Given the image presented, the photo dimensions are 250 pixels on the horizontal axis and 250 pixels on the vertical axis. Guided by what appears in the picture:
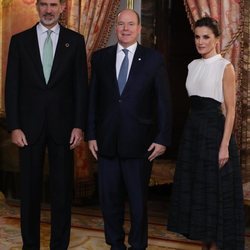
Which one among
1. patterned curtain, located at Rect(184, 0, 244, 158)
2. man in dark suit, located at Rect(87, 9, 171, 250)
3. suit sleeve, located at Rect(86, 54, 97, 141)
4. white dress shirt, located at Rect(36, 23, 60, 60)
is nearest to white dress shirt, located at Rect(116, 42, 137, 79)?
man in dark suit, located at Rect(87, 9, 171, 250)

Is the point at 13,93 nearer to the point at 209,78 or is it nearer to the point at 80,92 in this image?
the point at 80,92

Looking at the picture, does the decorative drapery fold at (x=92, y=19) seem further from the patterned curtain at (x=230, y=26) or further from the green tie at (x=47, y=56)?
the green tie at (x=47, y=56)

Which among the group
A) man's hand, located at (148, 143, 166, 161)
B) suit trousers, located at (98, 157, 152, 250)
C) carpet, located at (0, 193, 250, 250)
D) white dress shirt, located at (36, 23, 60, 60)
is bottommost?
carpet, located at (0, 193, 250, 250)

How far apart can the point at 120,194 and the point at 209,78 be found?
0.87 metres

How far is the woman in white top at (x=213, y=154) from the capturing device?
2.92m

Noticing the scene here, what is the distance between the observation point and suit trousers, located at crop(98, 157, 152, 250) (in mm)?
3014

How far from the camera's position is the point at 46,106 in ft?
9.85

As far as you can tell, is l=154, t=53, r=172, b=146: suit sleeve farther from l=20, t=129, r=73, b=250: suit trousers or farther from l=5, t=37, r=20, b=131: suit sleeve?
l=5, t=37, r=20, b=131: suit sleeve

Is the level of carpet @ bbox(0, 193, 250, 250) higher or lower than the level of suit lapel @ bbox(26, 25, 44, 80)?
lower

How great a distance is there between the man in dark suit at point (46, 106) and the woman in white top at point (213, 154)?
2.26ft

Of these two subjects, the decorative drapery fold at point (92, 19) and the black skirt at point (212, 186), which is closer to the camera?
the black skirt at point (212, 186)

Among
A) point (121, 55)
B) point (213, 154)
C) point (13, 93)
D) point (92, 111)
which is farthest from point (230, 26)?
point (13, 93)

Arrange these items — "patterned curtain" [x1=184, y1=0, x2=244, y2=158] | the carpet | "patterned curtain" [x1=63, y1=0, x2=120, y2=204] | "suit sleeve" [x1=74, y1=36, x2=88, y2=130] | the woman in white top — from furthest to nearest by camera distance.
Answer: "patterned curtain" [x1=63, y1=0, x2=120, y2=204], "patterned curtain" [x1=184, y1=0, x2=244, y2=158], the carpet, "suit sleeve" [x1=74, y1=36, x2=88, y2=130], the woman in white top

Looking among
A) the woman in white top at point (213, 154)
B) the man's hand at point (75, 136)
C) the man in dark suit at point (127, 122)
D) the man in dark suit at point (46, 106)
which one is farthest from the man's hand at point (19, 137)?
the woman in white top at point (213, 154)
